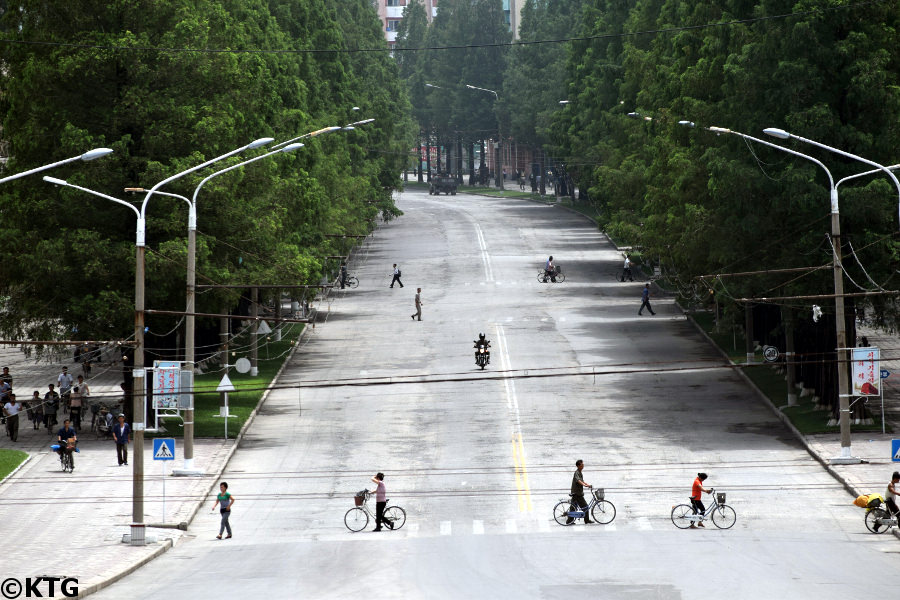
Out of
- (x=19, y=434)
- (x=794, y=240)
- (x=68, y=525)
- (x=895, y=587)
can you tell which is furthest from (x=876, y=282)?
(x=19, y=434)

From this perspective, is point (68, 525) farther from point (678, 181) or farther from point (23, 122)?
point (678, 181)

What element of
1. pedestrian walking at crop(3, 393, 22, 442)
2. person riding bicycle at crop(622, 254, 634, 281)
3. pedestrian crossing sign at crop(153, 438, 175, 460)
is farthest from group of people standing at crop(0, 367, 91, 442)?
person riding bicycle at crop(622, 254, 634, 281)

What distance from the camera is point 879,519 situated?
31000 mm

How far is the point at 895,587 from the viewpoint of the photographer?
24.6 meters

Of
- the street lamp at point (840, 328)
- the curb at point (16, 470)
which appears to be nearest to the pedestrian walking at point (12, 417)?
the curb at point (16, 470)

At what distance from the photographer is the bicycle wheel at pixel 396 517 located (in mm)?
32688

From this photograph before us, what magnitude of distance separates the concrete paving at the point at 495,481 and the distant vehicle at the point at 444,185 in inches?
3213

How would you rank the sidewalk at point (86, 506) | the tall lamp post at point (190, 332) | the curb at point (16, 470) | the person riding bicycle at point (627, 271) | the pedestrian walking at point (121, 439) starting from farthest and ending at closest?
1. the person riding bicycle at point (627, 271)
2. the pedestrian walking at point (121, 439)
3. the curb at point (16, 470)
4. the tall lamp post at point (190, 332)
5. the sidewalk at point (86, 506)

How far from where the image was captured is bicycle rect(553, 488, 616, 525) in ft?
108

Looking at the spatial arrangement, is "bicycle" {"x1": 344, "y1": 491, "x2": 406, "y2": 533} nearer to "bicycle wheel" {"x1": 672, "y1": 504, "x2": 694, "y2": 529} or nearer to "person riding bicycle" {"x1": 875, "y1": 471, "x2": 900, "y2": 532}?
"bicycle wheel" {"x1": 672, "y1": 504, "x2": 694, "y2": 529}

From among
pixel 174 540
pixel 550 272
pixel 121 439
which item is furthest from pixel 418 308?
pixel 174 540

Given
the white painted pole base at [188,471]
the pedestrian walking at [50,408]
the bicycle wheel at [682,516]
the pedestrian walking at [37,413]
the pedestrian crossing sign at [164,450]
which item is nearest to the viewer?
the bicycle wheel at [682,516]

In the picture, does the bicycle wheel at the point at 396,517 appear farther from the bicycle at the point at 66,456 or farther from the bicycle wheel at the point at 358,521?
the bicycle at the point at 66,456

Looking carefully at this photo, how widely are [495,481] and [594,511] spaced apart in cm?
537
